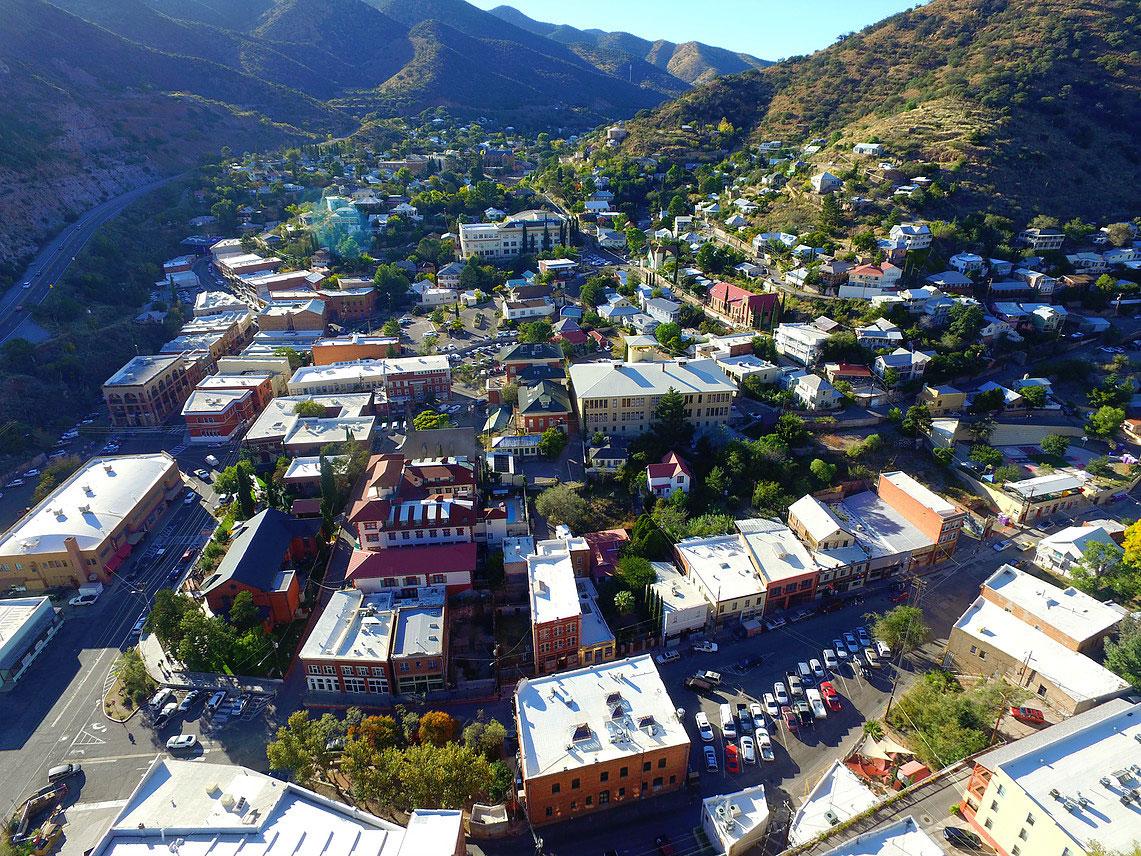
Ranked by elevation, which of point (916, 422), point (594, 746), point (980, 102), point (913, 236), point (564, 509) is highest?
point (980, 102)

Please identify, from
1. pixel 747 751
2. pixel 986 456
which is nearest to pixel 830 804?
pixel 747 751

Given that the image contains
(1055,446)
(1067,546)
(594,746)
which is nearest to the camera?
(594,746)

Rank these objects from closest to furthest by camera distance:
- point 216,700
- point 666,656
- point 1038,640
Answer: point 216,700
point 1038,640
point 666,656

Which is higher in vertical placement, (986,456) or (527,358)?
(527,358)

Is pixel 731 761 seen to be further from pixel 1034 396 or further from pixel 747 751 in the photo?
pixel 1034 396

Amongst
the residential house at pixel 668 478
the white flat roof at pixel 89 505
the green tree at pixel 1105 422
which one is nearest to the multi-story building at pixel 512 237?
the white flat roof at pixel 89 505

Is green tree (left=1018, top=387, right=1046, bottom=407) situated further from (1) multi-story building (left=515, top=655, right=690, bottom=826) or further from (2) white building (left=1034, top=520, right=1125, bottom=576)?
(1) multi-story building (left=515, top=655, right=690, bottom=826)

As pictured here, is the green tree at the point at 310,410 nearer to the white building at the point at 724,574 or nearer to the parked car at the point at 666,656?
the white building at the point at 724,574

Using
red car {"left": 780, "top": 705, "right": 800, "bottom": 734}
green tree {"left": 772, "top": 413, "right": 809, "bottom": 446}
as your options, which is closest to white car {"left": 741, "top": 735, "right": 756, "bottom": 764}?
red car {"left": 780, "top": 705, "right": 800, "bottom": 734}
